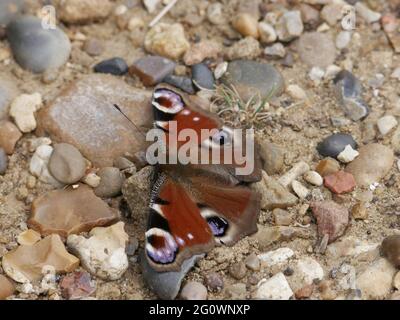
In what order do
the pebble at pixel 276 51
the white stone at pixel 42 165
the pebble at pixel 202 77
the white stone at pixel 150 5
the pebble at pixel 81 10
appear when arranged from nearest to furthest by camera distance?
the white stone at pixel 42 165
the pebble at pixel 202 77
the pebble at pixel 276 51
the pebble at pixel 81 10
the white stone at pixel 150 5

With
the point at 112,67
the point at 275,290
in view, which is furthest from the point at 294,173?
the point at 112,67

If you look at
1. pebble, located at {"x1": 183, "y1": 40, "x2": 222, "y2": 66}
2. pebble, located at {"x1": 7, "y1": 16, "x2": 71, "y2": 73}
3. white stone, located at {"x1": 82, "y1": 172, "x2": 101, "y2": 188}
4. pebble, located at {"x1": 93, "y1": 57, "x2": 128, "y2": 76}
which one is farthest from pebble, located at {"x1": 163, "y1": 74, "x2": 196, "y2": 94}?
white stone, located at {"x1": 82, "y1": 172, "x2": 101, "y2": 188}

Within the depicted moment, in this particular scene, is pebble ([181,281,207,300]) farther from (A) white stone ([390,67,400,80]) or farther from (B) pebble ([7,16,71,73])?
(A) white stone ([390,67,400,80])

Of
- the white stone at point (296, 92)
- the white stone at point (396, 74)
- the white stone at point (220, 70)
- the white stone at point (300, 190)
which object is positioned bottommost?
the white stone at point (300, 190)

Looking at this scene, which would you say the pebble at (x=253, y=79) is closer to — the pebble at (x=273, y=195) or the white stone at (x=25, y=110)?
the pebble at (x=273, y=195)

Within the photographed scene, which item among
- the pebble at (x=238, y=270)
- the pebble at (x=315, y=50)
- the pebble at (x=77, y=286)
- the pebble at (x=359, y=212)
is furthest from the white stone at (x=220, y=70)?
the pebble at (x=77, y=286)

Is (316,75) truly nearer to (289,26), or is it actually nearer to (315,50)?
(315,50)

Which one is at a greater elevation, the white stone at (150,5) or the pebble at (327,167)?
the white stone at (150,5)
